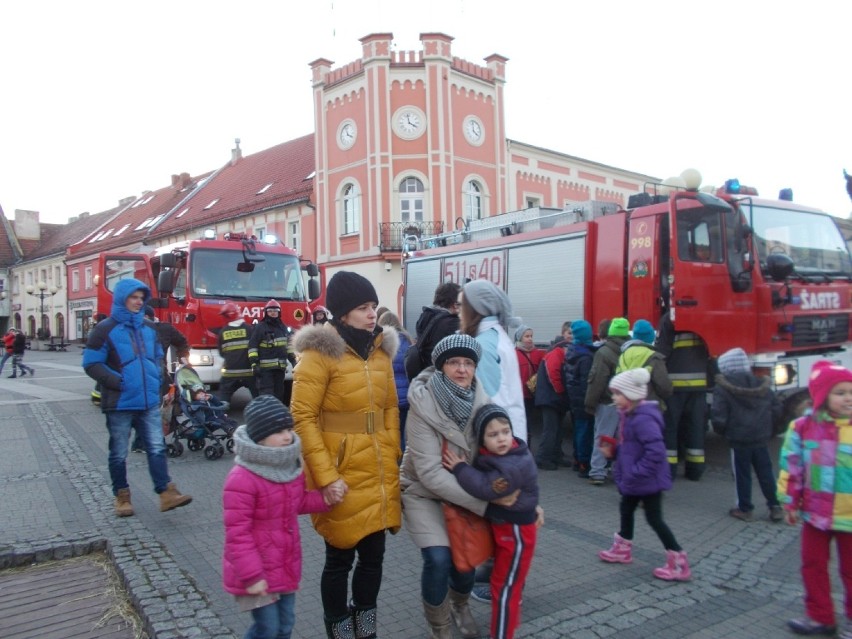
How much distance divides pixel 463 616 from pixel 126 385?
343 cm

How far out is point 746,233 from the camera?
7355 mm

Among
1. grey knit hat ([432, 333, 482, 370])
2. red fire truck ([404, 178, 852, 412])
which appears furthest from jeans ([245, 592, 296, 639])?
red fire truck ([404, 178, 852, 412])

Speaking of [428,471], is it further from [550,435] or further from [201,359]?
[201,359]

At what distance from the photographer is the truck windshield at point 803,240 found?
25.1 feet

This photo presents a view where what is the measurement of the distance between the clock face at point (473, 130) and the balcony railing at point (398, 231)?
3.73 meters

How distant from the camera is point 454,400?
3389 mm

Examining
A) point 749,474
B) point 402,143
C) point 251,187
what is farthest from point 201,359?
point 251,187

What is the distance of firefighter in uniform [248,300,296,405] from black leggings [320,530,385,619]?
5.45m

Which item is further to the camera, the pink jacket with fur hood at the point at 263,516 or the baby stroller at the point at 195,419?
the baby stroller at the point at 195,419

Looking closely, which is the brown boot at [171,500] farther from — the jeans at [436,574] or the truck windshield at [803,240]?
the truck windshield at [803,240]

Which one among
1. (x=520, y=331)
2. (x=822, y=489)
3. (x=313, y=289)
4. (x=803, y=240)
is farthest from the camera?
(x=313, y=289)

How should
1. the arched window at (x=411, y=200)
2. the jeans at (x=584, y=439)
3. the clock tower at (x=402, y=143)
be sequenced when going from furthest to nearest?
the arched window at (x=411, y=200) < the clock tower at (x=402, y=143) < the jeans at (x=584, y=439)

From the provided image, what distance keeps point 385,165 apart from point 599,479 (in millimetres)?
19470

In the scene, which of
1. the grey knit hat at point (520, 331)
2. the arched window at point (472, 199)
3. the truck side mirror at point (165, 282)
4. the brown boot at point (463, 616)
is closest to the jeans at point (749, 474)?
the grey knit hat at point (520, 331)
